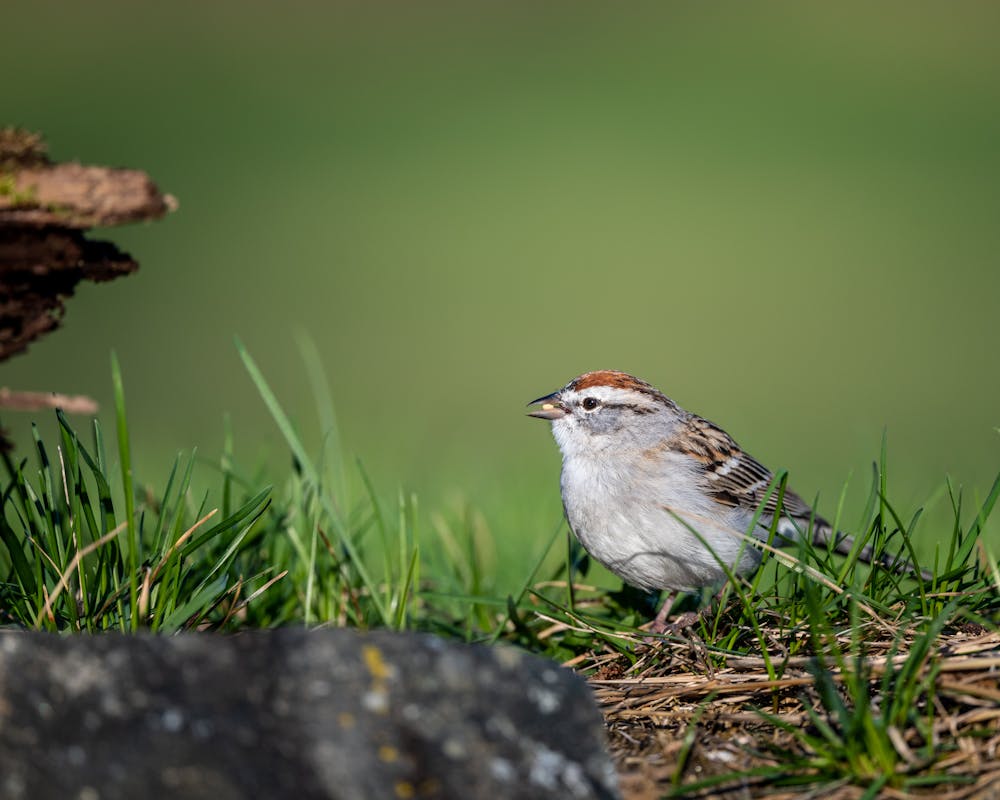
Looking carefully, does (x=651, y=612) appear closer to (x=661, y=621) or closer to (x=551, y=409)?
(x=661, y=621)

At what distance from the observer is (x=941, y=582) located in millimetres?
3719

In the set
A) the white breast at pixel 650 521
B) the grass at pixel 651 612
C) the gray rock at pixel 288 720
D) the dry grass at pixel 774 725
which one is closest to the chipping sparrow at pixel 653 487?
the white breast at pixel 650 521

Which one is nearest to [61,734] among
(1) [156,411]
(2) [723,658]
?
(2) [723,658]

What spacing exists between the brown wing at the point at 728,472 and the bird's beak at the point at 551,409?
1.88 feet

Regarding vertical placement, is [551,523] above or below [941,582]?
below

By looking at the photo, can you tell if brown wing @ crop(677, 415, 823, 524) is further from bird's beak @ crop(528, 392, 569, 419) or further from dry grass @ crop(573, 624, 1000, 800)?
dry grass @ crop(573, 624, 1000, 800)

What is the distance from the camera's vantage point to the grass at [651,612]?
2852 millimetres

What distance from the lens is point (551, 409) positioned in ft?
17.2

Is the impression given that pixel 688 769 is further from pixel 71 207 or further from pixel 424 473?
pixel 424 473

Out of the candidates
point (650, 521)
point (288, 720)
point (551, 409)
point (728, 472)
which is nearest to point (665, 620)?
point (650, 521)

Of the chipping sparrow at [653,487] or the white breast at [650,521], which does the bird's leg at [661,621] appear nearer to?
the chipping sparrow at [653,487]

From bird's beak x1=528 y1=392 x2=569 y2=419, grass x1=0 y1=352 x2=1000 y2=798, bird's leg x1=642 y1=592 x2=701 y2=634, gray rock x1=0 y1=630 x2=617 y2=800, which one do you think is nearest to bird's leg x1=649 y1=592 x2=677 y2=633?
bird's leg x1=642 y1=592 x2=701 y2=634

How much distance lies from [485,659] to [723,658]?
1.18 m

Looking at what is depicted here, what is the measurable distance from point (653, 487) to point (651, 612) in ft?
2.17
